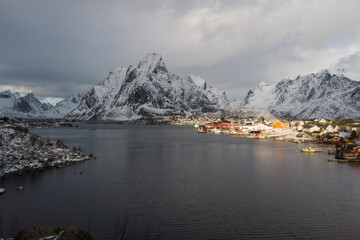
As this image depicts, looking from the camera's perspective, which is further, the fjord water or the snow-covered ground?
the snow-covered ground

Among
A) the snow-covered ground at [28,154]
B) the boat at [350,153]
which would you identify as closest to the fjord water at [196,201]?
the snow-covered ground at [28,154]

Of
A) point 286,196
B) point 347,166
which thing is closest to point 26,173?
point 286,196

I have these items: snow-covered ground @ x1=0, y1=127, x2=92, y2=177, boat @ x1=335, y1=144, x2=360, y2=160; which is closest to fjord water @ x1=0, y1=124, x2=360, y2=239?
snow-covered ground @ x1=0, y1=127, x2=92, y2=177

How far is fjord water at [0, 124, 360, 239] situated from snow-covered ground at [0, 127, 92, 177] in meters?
2.36

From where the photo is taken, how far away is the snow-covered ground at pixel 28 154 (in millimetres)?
35566

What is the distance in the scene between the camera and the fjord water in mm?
19625

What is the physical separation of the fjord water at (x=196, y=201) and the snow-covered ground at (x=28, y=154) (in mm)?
2359

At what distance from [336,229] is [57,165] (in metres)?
32.8

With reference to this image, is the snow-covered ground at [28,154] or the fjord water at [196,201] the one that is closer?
the fjord water at [196,201]

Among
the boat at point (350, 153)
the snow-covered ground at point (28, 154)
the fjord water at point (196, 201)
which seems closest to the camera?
the fjord water at point (196, 201)

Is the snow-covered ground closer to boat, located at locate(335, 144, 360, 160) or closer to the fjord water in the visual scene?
the fjord water

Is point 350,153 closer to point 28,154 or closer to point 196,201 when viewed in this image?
point 196,201

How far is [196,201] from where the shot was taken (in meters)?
25.2

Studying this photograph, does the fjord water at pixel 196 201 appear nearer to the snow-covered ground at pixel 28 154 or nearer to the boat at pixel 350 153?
the snow-covered ground at pixel 28 154
